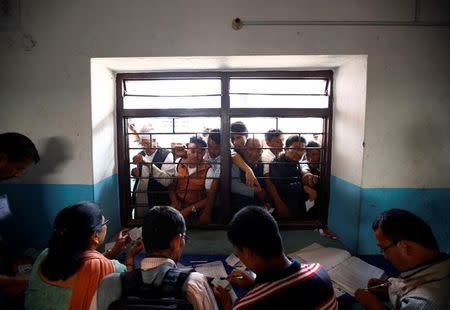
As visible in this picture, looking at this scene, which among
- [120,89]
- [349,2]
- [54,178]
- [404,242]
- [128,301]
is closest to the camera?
[128,301]

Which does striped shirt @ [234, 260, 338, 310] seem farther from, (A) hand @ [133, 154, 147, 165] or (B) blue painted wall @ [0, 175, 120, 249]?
(A) hand @ [133, 154, 147, 165]

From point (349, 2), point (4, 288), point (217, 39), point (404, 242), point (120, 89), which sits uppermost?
point (349, 2)

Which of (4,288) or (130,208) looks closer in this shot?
(4,288)

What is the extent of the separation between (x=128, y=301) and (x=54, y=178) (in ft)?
4.86

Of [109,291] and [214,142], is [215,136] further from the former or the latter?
[109,291]

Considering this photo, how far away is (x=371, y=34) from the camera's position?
1957 mm

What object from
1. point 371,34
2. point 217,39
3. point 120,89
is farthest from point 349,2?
point 120,89

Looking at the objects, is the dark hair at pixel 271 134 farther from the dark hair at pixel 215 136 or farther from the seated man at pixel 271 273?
the seated man at pixel 271 273

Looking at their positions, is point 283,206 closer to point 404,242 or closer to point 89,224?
point 404,242

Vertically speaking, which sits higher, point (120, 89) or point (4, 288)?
point (120, 89)

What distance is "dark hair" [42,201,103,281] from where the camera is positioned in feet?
3.98

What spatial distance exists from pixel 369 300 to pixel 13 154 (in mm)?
1933

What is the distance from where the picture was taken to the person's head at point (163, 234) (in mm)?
1120

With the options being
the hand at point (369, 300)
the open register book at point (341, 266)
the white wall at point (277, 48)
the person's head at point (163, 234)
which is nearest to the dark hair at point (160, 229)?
the person's head at point (163, 234)
